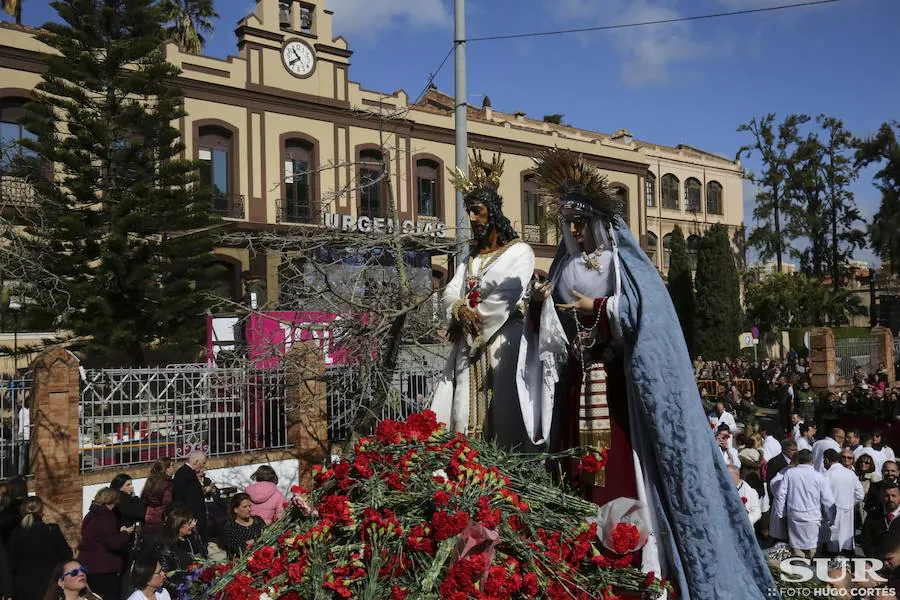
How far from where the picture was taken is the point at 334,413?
39.8 ft

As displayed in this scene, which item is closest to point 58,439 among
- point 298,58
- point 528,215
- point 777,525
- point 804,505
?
point 777,525

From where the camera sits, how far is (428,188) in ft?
92.8

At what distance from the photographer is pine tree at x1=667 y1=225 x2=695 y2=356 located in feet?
109

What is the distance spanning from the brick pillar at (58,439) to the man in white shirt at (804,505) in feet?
25.5

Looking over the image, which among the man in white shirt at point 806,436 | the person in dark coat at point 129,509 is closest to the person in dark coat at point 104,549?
the person in dark coat at point 129,509

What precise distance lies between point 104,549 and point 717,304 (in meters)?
28.3

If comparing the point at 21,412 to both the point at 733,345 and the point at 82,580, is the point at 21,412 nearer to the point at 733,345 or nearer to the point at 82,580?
the point at 82,580

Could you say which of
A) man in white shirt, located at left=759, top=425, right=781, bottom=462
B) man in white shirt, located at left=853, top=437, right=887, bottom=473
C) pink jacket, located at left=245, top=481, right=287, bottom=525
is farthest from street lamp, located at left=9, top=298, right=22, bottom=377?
man in white shirt, located at left=853, top=437, right=887, bottom=473

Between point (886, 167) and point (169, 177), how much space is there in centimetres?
2720

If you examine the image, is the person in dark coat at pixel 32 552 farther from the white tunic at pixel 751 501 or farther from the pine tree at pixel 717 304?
the pine tree at pixel 717 304

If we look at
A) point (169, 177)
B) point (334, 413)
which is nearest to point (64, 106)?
point (169, 177)

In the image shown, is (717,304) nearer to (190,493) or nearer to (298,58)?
(298,58)

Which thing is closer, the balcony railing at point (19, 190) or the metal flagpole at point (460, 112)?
the metal flagpole at point (460, 112)

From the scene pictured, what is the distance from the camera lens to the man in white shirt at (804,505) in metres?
8.14
